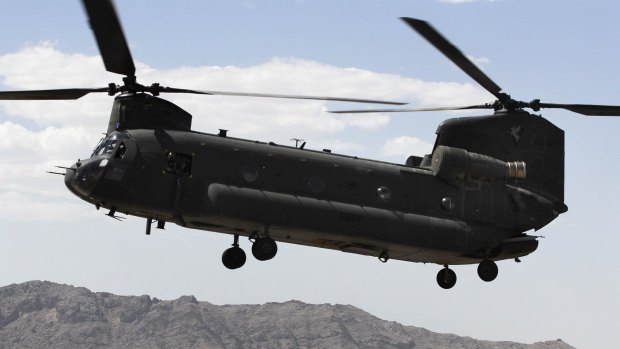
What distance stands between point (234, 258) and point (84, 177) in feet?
16.7

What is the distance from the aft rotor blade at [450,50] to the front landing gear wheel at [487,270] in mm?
5700

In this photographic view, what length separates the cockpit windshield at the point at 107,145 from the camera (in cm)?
2830

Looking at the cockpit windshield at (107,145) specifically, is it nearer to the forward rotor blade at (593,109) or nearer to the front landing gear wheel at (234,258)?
the front landing gear wheel at (234,258)

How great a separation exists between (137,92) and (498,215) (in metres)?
12.1

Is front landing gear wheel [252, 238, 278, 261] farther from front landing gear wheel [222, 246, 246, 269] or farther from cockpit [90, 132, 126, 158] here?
cockpit [90, 132, 126, 158]

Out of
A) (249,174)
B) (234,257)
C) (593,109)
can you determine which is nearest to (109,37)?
(249,174)

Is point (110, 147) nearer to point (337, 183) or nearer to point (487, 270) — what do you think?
point (337, 183)

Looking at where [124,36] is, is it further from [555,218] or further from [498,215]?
[555,218]

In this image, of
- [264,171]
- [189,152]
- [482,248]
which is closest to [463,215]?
[482,248]

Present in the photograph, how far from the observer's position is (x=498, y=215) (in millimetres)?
31531

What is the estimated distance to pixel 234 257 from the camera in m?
29.5

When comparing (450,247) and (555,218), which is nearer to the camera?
(450,247)

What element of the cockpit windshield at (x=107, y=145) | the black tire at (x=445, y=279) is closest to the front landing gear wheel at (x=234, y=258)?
the cockpit windshield at (x=107, y=145)

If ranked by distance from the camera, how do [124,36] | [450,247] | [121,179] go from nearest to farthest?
1. [124,36]
2. [121,179]
3. [450,247]
